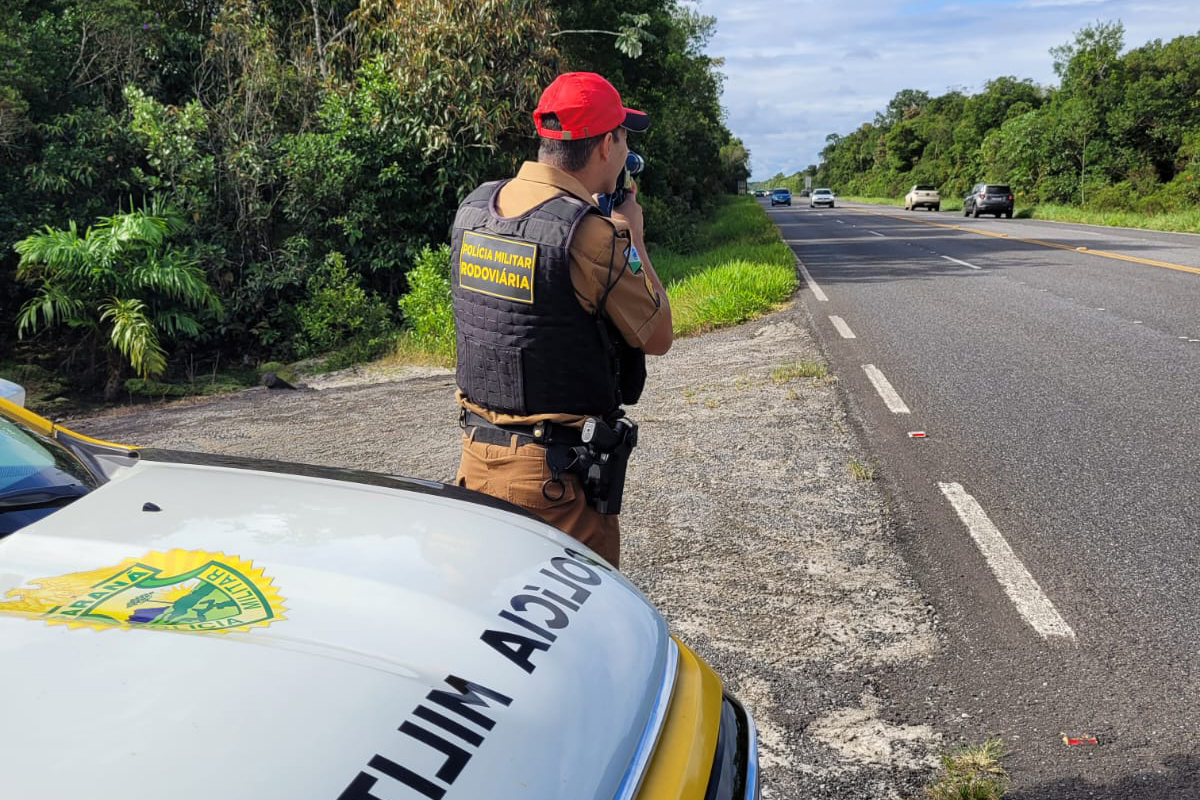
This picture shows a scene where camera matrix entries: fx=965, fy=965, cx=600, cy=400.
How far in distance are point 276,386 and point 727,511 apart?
6901 mm

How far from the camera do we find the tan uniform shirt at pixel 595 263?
2523mm

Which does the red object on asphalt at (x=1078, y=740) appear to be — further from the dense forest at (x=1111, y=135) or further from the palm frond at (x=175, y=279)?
the dense forest at (x=1111, y=135)

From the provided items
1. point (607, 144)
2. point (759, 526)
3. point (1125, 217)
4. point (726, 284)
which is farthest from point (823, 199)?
point (607, 144)

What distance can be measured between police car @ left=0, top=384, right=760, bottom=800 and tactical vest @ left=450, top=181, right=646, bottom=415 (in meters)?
0.42

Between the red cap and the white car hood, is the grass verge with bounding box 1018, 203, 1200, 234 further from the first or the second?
the white car hood

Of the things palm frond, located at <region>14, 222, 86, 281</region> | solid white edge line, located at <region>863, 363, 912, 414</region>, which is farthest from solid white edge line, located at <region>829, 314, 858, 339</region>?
palm frond, located at <region>14, 222, 86, 281</region>

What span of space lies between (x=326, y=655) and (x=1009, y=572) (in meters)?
3.35

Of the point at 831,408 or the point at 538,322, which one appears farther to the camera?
the point at 831,408

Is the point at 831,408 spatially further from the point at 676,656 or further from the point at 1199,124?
the point at 1199,124

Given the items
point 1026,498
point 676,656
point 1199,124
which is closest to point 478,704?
point 676,656

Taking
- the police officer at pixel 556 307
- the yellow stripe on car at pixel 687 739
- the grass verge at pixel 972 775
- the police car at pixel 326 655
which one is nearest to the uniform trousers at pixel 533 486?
the police officer at pixel 556 307

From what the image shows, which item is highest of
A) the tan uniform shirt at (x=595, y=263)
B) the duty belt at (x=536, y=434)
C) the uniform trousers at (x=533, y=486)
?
the tan uniform shirt at (x=595, y=263)

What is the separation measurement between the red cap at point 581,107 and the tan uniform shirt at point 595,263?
0.42ft

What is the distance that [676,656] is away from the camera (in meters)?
2.09
